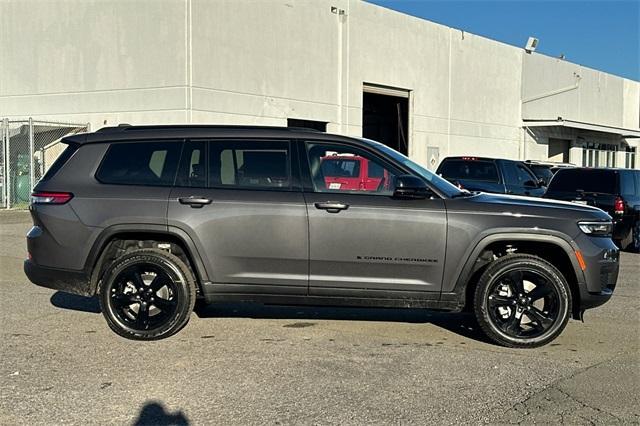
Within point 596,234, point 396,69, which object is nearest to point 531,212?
point 596,234

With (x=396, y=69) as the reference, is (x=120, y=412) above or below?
below

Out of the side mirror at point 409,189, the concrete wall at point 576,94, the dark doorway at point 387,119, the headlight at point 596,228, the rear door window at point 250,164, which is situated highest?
the concrete wall at point 576,94

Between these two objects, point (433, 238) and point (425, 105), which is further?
point (425, 105)

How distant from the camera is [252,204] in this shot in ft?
19.3

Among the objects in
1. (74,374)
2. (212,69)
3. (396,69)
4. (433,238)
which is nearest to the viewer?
(74,374)

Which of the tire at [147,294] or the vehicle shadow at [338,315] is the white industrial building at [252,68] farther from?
the tire at [147,294]

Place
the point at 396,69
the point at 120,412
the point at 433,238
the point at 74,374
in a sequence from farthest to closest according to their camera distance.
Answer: the point at 396,69, the point at 433,238, the point at 74,374, the point at 120,412

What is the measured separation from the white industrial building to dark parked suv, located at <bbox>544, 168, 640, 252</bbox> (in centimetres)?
1196

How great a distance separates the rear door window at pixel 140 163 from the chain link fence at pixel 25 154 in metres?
14.2

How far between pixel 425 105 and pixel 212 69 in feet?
39.6

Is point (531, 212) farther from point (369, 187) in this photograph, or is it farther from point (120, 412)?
point (120, 412)

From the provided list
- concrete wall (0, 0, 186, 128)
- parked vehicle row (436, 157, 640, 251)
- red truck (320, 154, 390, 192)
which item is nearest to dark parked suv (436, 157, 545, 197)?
parked vehicle row (436, 157, 640, 251)

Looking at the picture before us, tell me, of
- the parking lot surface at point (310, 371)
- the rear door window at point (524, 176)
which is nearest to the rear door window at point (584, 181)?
the rear door window at point (524, 176)

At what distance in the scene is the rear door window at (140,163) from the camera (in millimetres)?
6109
